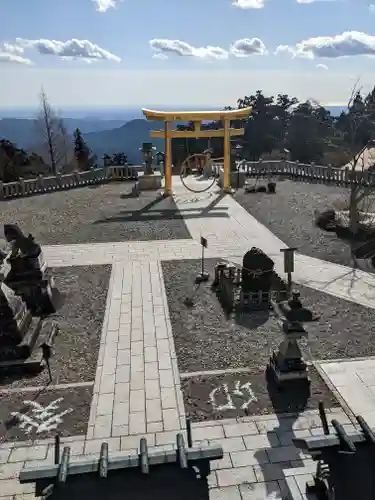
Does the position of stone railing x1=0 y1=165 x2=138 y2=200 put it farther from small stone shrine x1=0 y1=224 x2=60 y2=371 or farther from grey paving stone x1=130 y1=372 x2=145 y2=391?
grey paving stone x1=130 y1=372 x2=145 y2=391

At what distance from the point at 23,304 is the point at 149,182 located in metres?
17.7

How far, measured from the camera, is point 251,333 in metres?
11.0

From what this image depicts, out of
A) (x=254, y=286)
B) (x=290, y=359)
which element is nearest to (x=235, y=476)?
(x=290, y=359)

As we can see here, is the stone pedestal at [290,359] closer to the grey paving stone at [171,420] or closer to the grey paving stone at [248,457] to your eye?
the grey paving stone at [248,457]

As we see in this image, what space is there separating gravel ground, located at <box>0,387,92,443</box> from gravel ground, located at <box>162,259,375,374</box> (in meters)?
2.19

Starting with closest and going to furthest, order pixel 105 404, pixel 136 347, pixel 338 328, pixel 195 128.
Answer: pixel 105 404, pixel 136 347, pixel 338 328, pixel 195 128

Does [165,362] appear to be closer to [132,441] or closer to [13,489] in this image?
[132,441]

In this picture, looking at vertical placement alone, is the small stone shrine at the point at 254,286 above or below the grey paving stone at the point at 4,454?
above

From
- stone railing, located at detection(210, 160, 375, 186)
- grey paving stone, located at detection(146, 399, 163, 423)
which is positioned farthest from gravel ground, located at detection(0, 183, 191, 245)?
grey paving stone, located at detection(146, 399, 163, 423)

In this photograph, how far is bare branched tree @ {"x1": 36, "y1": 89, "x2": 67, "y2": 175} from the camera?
153ft

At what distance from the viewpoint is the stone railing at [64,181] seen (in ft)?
89.0

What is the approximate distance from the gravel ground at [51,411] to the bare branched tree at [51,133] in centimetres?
3627

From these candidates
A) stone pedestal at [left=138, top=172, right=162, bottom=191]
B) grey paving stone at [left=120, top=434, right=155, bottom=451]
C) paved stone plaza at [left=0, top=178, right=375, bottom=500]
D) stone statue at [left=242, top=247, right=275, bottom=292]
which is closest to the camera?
paved stone plaza at [left=0, top=178, right=375, bottom=500]

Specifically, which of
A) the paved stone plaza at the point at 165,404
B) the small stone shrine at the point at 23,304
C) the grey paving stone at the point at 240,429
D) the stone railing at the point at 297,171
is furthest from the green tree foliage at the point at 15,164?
the grey paving stone at the point at 240,429
